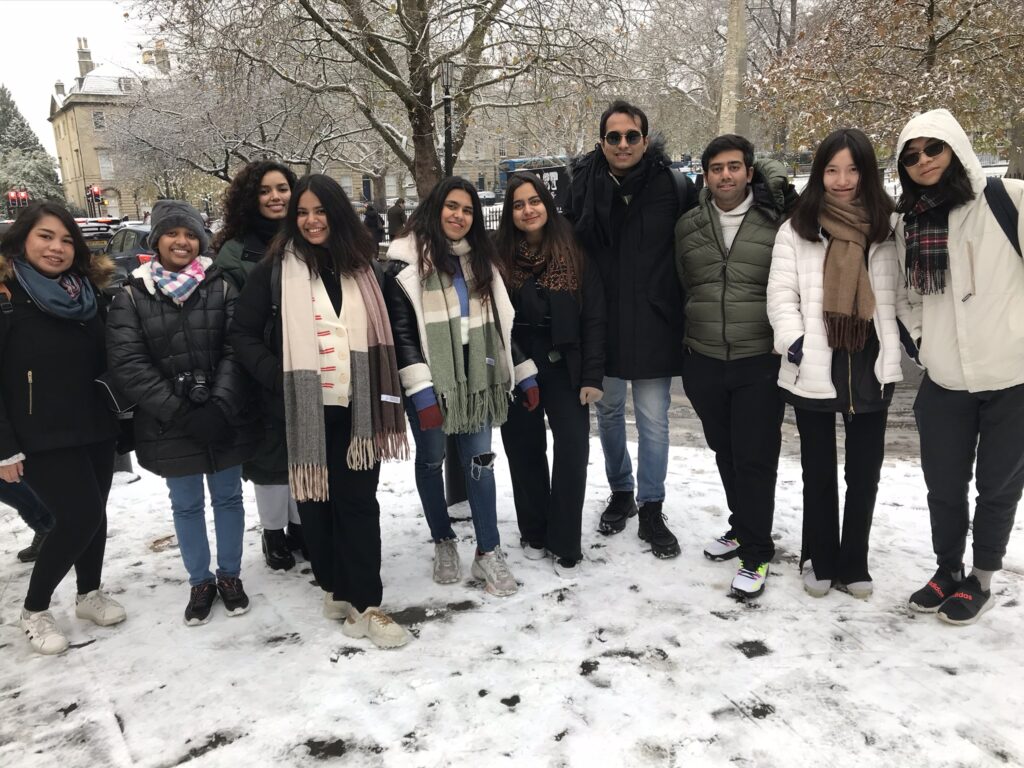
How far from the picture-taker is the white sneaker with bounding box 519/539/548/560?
3857 mm

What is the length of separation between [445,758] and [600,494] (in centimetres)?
257

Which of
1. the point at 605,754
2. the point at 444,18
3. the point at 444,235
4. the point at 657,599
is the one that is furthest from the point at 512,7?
the point at 605,754

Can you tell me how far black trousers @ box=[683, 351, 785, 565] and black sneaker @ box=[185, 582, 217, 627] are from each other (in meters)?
2.63

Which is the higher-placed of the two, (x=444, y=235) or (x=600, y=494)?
(x=444, y=235)

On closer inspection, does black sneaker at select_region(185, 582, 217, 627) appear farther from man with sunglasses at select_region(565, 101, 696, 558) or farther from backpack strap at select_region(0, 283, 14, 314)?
man with sunglasses at select_region(565, 101, 696, 558)

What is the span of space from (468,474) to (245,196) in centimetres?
181

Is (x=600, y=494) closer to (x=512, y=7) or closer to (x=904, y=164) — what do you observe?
(x=904, y=164)

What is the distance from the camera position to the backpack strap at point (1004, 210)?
2.77 m

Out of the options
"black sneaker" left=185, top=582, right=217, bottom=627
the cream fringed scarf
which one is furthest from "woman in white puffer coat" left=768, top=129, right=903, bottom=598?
"black sneaker" left=185, top=582, right=217, bottom=627

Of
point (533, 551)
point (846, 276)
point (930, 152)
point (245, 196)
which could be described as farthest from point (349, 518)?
point (930, 152)

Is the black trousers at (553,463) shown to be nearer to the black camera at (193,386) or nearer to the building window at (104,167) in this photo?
the black camera at (193,386)

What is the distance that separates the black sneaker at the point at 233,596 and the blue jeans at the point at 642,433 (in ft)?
7.10

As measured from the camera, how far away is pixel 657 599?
Answer: 11.0ft

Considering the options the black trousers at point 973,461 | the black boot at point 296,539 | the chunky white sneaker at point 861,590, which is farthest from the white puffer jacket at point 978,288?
the black boot at point 296,539
